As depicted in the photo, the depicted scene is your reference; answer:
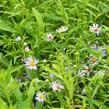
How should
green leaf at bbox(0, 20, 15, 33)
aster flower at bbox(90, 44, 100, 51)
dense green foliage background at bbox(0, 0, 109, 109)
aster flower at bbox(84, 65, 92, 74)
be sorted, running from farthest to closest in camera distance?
green leaf at bbox(0, 20, 15, 33), aster flower at bbox(90, 44, 100, 51), aster flower at bbox(84, 65, 92, 74), dense green foliage background at bbox(0, 0, 109, 109)

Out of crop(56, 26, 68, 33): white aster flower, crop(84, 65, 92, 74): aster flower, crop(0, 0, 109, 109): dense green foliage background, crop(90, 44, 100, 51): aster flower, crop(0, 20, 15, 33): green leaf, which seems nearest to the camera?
crop(0, 0, 109, 109): dense green foliage background

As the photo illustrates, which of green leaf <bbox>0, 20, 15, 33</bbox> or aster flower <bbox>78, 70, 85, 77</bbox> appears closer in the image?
aster flower <bbox>78, 70, 85, 77</bbox>

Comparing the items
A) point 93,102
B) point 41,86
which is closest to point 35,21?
point 41,86

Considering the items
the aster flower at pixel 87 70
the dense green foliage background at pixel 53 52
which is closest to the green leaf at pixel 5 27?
the dense green foliage background at pixel 53 52

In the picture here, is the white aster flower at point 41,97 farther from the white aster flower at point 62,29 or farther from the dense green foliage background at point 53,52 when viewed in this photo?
the white aster flower at point 62,29

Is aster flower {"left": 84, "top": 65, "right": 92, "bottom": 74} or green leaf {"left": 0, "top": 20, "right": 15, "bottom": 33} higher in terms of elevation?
green leaf {"left": 0, "top": 20, "right": 15, "bottom": 33}

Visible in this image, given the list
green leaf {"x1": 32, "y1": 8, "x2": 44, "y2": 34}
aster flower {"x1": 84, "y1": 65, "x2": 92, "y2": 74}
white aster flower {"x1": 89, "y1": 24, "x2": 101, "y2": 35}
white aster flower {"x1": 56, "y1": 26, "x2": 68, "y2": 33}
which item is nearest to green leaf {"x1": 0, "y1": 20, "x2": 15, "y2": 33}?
green leaf {"x1": 32, "y1": 8, "x2": 44, "y2": 34}

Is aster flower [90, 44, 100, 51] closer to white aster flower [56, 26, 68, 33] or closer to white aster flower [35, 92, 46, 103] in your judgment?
white aster flower [56, 26, 68, 33]

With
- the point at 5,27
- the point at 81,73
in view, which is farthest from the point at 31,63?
the point at 5,27

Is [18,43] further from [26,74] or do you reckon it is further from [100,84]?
[100,84]

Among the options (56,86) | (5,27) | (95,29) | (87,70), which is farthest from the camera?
(5,27)

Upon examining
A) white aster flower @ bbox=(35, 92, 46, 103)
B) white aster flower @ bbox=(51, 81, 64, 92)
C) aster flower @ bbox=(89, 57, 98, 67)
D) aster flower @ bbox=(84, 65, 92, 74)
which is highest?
aster flower @ bbox=(89, 57, 98, 67)

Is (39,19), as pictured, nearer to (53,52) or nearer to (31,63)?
(53,52)
